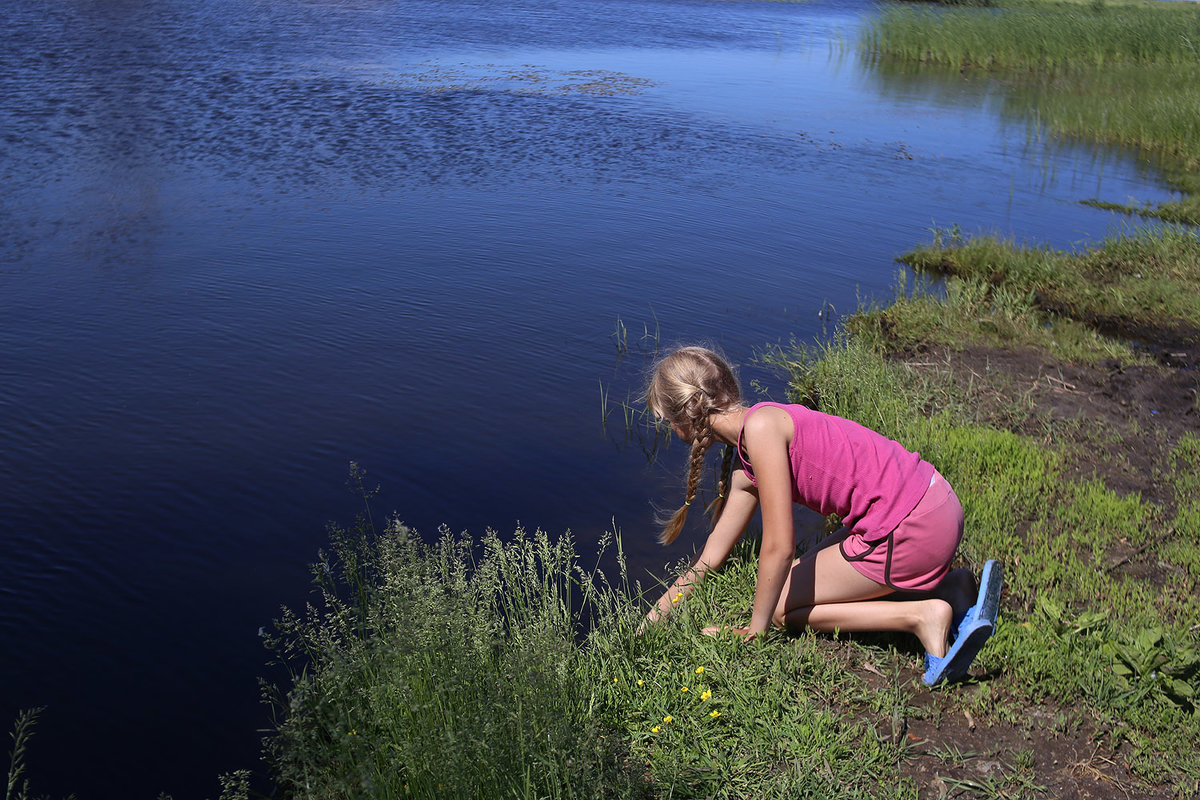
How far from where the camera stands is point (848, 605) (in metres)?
3.48

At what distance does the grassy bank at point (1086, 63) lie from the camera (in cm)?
1537

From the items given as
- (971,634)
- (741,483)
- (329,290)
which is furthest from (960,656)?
(329,290)

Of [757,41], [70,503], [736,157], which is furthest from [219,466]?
[757,41]

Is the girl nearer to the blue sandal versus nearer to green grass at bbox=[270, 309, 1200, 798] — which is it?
the blue sandal

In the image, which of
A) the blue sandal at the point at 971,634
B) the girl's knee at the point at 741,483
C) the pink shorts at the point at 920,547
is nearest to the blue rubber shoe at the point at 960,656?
the blue sandal at the point at 971,634

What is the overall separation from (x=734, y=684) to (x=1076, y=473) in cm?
253

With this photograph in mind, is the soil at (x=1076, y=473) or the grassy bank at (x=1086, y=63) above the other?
the grassy bank at (x=1086, y=63)

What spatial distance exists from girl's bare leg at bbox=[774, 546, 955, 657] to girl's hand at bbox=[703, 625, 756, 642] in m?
0.14

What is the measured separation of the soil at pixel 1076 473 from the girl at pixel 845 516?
22 centimetres

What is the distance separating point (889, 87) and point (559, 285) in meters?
14.9

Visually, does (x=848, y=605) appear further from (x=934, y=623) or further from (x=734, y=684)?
(x=734, y=684)

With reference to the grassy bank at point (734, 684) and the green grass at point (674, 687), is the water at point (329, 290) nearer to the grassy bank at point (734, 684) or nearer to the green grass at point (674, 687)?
the grassy bank at point (734, 684)

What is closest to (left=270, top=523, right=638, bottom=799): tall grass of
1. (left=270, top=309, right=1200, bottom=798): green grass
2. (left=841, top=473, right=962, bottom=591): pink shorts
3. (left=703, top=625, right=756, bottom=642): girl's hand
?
(left=270, top=309, right=1200, bottom=798): green grass

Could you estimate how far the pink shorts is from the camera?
10.8ft
